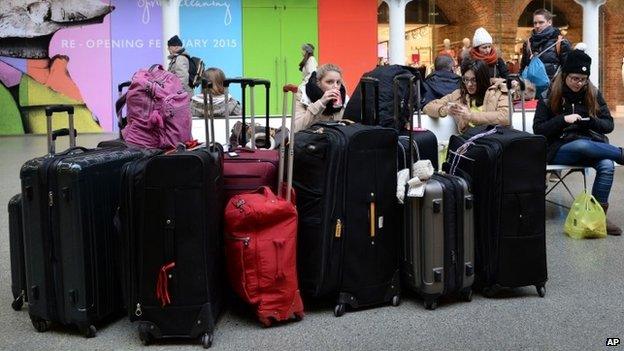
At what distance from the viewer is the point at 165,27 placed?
1419 centimetres

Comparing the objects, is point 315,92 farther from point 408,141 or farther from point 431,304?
point 431,304

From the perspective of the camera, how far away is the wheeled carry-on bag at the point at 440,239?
13.3 feet

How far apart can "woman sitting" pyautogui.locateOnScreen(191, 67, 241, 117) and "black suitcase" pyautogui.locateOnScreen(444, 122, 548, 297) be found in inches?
102

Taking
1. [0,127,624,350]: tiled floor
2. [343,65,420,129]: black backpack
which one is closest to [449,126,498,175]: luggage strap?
[343,65,420,129]: black backpack

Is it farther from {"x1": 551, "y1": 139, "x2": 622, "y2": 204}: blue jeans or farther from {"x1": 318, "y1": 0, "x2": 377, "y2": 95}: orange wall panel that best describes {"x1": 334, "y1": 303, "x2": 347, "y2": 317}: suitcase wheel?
{"x1": 318, "y1": 0, "x2": 377, "y2": 95}: orange wall panel

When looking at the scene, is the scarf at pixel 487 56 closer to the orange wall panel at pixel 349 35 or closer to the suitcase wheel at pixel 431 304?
the suitcase wheel at pixel 431 304

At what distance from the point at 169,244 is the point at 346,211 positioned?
0.97m

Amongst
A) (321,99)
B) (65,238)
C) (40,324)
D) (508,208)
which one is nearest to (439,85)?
(321,99)

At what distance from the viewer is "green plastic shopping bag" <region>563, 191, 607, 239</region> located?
19.4 feet

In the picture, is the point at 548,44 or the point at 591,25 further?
the point at 591,25

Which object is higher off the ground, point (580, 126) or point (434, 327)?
point (580, 126)

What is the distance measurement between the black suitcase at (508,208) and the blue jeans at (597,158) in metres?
2.16

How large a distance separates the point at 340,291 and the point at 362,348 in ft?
1.72

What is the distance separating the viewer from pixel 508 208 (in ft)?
14.0
